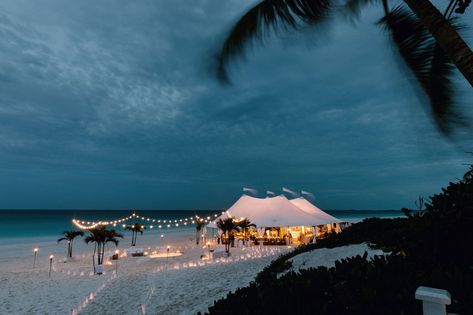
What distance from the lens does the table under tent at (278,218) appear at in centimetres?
2084

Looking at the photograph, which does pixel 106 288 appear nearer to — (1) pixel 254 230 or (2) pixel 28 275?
(2) pixel 28 275

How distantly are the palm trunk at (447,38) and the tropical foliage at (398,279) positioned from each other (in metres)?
1.24

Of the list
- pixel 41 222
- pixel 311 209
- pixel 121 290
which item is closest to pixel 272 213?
pixel 311 209

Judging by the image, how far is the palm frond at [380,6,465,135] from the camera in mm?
4016

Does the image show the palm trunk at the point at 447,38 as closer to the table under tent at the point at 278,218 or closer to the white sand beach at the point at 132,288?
the white sand beach at the point at 132,288

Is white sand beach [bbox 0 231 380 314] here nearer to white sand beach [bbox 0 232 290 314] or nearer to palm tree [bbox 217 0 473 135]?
A: white sand beach [bbox 0 232 290 314]

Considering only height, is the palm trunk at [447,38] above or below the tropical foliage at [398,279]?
above

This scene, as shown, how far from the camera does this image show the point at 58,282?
12.3 meters

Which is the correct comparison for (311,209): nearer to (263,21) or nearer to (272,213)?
(272,213)

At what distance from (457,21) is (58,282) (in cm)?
1498

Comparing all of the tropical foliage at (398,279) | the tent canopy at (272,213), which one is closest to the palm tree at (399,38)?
the tropical foliage at (398,279)

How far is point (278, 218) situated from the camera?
832 inches

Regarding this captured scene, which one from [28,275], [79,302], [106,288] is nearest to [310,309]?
[79,302]


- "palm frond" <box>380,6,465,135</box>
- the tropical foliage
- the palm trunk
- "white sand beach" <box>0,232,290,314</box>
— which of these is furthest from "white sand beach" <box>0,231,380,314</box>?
the palm trunk
